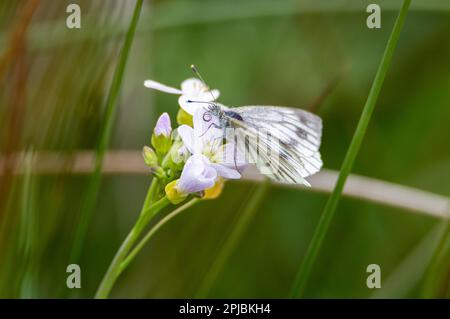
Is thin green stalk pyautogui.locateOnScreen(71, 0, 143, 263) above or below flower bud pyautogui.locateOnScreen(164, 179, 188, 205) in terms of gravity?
above

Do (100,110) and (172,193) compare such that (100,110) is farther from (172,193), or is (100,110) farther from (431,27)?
(431,27)

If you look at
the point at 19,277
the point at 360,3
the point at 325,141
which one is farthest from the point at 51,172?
the point at 360,3

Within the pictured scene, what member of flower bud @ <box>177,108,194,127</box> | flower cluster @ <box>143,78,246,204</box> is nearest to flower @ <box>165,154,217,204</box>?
flower cluster @ <box>143,78,246,204</box>

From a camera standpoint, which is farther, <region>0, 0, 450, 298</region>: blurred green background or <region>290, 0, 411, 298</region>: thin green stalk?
<region>0, 0, 450, 298</region>: blurred green background

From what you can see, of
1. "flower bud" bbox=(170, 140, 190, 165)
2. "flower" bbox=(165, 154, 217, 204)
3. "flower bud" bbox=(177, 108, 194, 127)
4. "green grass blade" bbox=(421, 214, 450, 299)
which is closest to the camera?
"flower" bbox=(165, 154, 217, 204)

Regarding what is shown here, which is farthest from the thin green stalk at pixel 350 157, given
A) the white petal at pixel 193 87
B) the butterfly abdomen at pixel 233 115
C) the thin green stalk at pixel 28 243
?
the thin green stalk at pixel 28 243

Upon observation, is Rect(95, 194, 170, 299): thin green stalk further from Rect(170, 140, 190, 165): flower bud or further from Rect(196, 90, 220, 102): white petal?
Rect(196, 90, 220, 102): white petal
